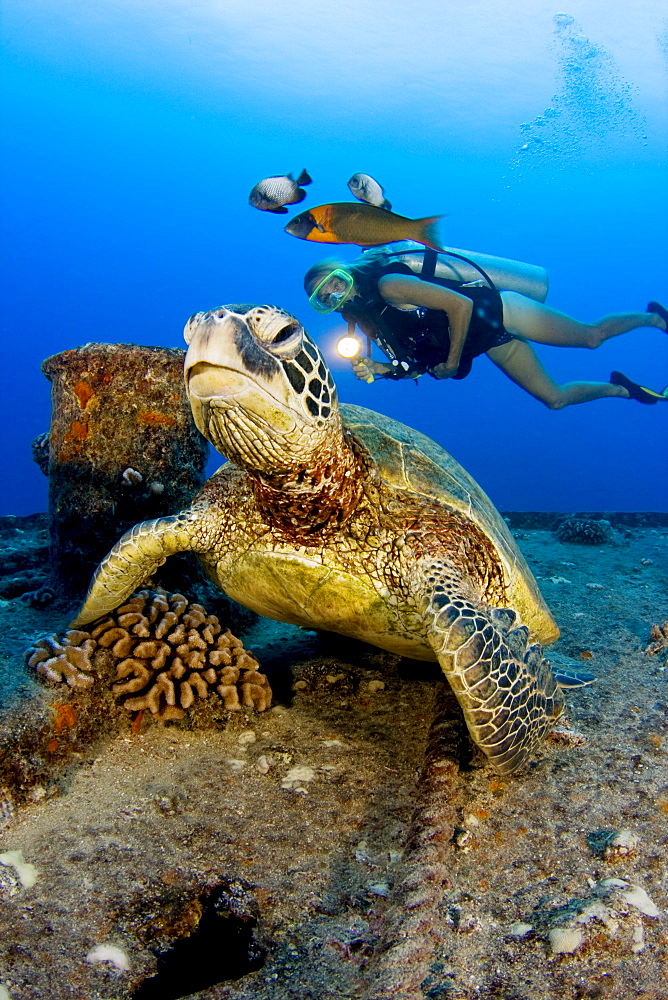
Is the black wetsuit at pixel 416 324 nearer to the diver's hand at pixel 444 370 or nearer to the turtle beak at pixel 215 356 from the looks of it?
the diver's hand at pixel 444 370

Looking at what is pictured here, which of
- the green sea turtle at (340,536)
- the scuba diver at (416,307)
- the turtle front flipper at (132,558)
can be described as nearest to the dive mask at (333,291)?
the scuba diver at (416,307)

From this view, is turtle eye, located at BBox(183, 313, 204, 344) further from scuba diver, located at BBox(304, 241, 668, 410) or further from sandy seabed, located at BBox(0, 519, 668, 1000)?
scuba diver, located at BBox(304, 241, 668, 410)

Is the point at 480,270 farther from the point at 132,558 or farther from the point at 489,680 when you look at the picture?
the point at 489,680

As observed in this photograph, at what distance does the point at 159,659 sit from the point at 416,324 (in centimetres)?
513

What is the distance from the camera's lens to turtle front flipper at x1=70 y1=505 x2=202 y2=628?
8.13ft

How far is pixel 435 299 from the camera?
611 cm

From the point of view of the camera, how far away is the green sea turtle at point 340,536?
187 centimetres

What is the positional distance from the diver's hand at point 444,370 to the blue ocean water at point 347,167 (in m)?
5.15

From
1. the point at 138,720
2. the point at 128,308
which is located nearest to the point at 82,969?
the point at 138,720

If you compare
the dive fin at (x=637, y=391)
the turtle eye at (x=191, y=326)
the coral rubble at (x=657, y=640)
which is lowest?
the coral rubble at (x=657, y=640)

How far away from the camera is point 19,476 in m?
77.7

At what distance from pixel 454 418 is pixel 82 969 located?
11692 centimetres

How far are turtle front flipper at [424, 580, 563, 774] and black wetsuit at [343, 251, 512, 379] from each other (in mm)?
4775

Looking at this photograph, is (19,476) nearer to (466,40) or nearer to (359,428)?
(466,40)
